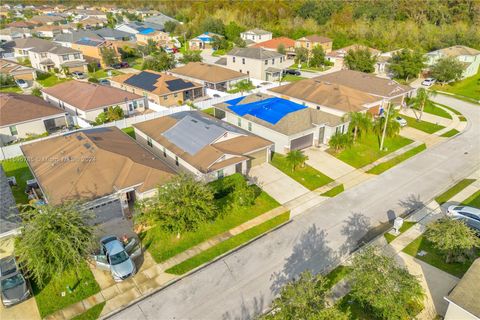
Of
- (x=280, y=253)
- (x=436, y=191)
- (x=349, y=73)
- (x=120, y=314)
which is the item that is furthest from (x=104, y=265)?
(x=349, y=73)

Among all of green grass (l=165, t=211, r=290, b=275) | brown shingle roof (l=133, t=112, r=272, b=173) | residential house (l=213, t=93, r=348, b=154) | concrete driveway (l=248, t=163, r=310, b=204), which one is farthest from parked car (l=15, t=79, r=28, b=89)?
green grass (l=165, t=211, r=290, b=275)

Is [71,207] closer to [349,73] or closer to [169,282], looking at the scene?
[169,282]

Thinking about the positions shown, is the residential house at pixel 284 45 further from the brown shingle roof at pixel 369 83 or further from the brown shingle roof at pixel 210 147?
the brown shingle roof at pixel 210 147

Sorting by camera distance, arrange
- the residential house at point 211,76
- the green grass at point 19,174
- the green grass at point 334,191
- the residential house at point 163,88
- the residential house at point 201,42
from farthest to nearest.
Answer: the residential house at point 201,42 → the residential house at point 211,76 → the residential house at point 163,88 → the green grass at point 334,191 → the green grass at point 19,174

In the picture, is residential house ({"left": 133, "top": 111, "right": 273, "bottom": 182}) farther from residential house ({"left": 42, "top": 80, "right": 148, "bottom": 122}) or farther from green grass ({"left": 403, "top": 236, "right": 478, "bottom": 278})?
green grass ({"left": 403, "top": 236, "right": 478, "bottom": 278})

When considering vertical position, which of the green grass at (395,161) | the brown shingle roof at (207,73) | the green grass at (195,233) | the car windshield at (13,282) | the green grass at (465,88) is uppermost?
the brown shingle roof at (207,73)

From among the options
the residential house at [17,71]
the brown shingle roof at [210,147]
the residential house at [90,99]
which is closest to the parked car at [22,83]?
the residential house at [17,71]

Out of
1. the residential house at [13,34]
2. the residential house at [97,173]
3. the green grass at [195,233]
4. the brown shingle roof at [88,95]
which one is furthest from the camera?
the residential house at [13,34]
